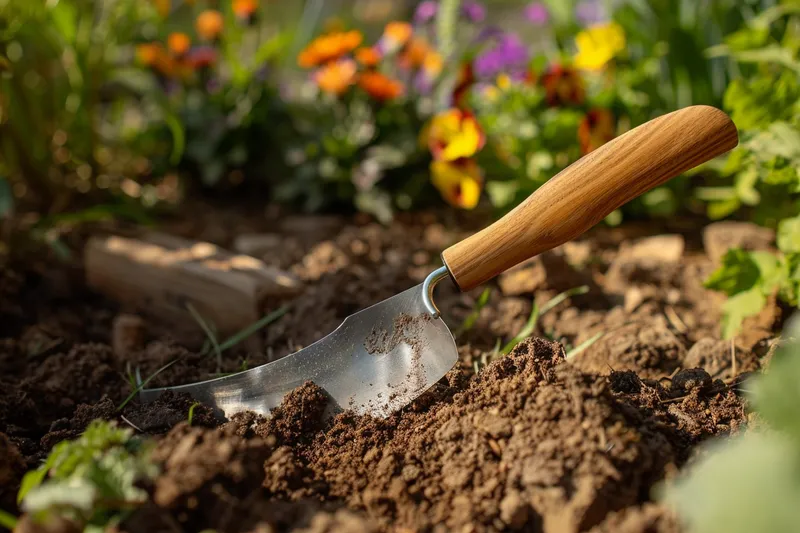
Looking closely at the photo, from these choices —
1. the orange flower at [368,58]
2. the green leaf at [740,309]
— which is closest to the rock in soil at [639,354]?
the green leaf at [740,309]

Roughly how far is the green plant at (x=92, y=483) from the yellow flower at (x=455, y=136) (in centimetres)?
162

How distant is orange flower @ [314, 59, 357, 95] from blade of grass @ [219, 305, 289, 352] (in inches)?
43.8

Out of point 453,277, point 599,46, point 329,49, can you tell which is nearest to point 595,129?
point 599,46

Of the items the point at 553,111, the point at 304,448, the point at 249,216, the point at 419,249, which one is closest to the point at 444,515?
the point at 304,448

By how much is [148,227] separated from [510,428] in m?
1.90

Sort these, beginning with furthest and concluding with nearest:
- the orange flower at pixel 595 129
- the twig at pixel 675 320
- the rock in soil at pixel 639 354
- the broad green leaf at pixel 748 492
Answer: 1. the orange flower at pixel 595 129
2. the twig at pixel 675 320
3. the rock in soil at pixel 639 354
4. the broad green leaf at pixel 748 492

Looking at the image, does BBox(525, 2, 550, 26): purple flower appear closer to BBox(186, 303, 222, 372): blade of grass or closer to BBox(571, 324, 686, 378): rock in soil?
BBox(571, 324, 686, 378): rock in soil

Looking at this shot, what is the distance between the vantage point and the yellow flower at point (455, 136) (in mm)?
2393

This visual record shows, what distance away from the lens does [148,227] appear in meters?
2.62

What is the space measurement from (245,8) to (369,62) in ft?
2.10

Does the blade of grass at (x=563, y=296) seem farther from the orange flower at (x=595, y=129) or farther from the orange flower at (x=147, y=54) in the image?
the orange flower at (x=147, y=54)

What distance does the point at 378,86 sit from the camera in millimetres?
2676

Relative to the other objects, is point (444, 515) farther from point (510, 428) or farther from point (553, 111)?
point (553, 111)

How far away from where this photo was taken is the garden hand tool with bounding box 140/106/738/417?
51.8 inches
